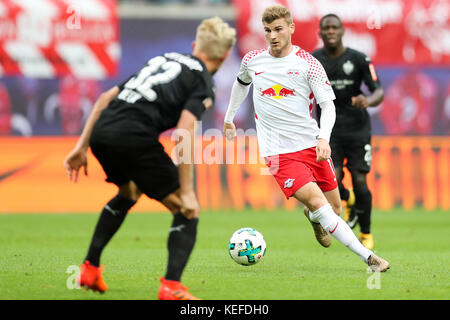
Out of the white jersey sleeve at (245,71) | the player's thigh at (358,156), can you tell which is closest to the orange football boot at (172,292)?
the white jersey sleeve at (245,71)

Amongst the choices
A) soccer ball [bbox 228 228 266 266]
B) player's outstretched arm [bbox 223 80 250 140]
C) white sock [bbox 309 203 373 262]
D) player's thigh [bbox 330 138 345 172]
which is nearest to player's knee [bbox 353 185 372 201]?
player's thigh [bbox 330 138 345 172]

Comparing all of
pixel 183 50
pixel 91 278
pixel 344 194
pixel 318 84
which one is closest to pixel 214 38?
pixel 318 84

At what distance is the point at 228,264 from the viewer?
8758mm

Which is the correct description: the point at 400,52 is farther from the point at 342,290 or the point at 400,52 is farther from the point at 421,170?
the point at 342,290

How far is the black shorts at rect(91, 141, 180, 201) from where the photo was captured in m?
6.19

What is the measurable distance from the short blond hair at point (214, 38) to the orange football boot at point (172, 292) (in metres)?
1.70

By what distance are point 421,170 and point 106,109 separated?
43.4 ft

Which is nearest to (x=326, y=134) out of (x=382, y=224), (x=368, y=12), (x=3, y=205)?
(x=382, y=224)

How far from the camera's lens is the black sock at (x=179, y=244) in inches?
243

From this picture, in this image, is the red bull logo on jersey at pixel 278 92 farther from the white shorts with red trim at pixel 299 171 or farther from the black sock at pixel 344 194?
the black sock at pixel 344 194

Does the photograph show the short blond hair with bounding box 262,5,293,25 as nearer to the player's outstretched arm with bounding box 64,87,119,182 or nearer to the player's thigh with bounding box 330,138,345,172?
the player's outstretched arm with bounding box 64,87,119,182

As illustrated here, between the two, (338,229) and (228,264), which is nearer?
(338,229)

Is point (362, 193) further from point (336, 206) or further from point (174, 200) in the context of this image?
point (174, 200)

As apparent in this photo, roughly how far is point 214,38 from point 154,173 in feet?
3.59
